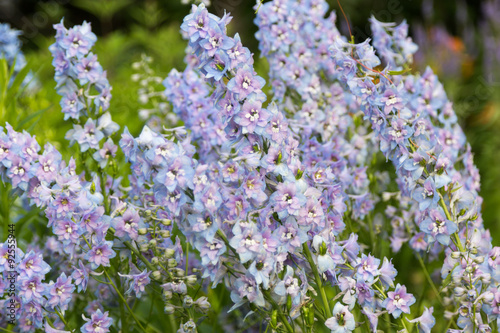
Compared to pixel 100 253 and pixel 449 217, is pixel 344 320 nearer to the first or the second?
pixel 449 217

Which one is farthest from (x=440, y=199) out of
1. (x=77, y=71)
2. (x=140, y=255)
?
(x=77, y=71)

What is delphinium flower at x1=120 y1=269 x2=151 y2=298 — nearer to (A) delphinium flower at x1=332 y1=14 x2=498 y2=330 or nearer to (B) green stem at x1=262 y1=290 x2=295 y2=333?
(B) green stem at x1=262 y1=290 x2=295 y2=333

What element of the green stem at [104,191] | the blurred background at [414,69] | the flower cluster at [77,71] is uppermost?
the flower cluster at [77,71]

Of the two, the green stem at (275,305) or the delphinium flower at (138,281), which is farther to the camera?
the delphinium flower at (138,281)

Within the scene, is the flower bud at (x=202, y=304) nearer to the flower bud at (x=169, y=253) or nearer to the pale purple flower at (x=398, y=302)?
the flower bud at (x=169, y=253)

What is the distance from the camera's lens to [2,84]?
8.16ft

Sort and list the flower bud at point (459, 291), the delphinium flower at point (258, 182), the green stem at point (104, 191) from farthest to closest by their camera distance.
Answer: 1. the green stem at point (104, 191)
2. the flower bud at point (459, 291)
3. the delphinium flower at point (258, 182)

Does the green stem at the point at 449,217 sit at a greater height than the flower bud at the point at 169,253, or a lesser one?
lesser

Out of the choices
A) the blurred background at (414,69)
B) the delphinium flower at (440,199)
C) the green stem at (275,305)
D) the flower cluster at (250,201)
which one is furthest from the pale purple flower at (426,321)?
the blurred background at (414,69)

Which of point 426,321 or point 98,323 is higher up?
point 98,323

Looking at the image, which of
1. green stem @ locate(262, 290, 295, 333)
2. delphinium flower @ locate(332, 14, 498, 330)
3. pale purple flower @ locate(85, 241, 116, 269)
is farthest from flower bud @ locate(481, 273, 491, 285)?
pale purple flower @ locate(85, 241, 116, 269)

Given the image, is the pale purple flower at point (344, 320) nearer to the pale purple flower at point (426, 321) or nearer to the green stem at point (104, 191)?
the pale purple flower at point (426, 321)

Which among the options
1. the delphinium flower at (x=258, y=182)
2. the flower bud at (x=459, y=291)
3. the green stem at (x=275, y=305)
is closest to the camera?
the delphinium flower at (x=258, y=182)

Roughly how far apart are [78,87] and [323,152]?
0.88 m
